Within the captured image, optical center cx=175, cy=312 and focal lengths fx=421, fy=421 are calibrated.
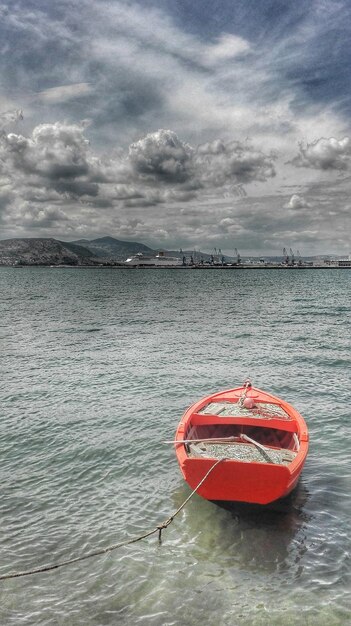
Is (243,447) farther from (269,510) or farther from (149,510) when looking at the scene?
(149,510)

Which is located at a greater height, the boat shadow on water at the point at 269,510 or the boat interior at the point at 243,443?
the boat interior at the point at 243,443

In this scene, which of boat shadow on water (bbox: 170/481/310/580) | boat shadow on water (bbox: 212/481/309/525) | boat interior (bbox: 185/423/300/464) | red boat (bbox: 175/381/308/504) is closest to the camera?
boat shadow on water (bbox: 170/481/310/580)

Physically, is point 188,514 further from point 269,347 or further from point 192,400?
point 269,347

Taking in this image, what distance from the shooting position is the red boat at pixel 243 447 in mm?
9117

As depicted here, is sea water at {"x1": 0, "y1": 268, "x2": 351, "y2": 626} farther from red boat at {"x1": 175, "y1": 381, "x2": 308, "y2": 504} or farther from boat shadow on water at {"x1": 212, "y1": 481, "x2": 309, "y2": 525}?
red boat at {"x1": 175, "y1": 381, "x2": 308, "y2": 504}

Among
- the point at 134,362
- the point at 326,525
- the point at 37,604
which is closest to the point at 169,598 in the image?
the point at 37,604

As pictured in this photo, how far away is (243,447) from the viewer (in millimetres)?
11609

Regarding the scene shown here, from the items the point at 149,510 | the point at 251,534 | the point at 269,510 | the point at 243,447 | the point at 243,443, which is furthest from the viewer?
the point at 243,443

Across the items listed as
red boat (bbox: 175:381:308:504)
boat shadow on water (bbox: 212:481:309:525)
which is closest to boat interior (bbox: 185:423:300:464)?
red boat (bbox: 175:381:308:504)

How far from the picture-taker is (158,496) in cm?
1119

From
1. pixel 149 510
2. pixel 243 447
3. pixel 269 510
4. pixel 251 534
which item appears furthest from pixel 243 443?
pixel 149 510

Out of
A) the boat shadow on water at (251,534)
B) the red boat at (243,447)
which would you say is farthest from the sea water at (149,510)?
the red boat at (243,447)

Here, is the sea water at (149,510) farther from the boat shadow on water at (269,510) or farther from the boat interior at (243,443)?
the boat interior at (243,443)

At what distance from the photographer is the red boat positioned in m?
9.12
